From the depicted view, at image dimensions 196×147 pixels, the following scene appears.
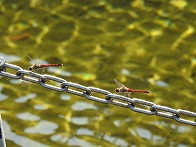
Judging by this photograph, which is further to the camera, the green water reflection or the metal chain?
the green water reflection

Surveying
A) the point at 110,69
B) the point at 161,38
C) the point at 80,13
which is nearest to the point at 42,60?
the point at 110,69

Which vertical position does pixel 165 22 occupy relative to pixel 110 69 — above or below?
above

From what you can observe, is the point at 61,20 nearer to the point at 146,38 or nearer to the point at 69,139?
the point at 146,38

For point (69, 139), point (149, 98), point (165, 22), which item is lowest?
point (69, 139)

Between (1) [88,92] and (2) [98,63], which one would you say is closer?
(1) [88,92]

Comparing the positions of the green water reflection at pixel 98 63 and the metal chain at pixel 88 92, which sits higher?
the green water reflection at pixel 98 63

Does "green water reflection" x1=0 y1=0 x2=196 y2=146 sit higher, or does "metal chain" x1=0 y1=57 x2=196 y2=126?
"green water reflection" x1=0 y1=0 x2=196 y2=146

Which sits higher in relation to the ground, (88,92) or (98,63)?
(98,63)

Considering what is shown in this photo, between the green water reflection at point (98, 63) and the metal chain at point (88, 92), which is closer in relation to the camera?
the metal chain at point (88, 92)
